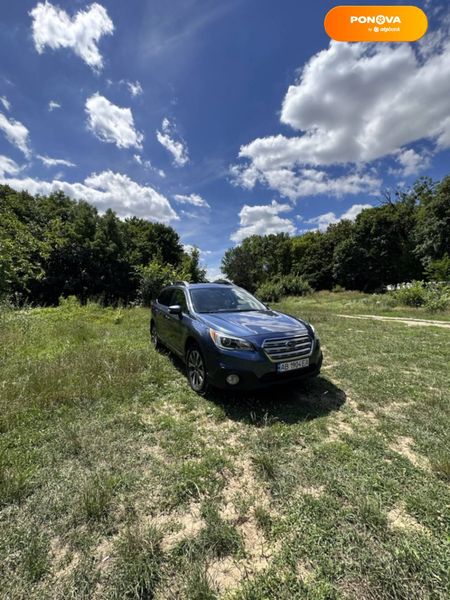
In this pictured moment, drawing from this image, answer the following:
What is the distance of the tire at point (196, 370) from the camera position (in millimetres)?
3713

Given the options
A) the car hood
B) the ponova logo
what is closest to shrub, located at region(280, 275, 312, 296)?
the ponova logo

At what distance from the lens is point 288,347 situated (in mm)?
3451

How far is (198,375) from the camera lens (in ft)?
12.8

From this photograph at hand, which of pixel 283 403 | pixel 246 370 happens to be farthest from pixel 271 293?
pixel 246 370

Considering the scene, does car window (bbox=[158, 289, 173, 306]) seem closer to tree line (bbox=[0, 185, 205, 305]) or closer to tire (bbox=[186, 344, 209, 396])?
tire (bbox=[186, 344, 209, 396])

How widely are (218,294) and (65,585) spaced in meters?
4.01

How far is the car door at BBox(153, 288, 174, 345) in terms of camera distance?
524cm

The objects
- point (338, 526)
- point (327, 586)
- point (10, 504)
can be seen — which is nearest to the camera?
point (327, 586)

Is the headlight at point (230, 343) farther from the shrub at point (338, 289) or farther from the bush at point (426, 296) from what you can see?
the shrub at point (338, 289)

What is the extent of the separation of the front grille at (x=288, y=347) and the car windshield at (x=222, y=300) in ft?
4.32

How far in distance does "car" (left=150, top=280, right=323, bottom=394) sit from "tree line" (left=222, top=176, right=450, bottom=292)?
22.5m

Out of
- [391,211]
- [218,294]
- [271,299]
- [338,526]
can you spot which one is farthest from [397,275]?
[338,526]

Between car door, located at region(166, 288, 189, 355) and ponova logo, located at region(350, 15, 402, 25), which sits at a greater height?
ponova logo, located at region(350, 15, 402, 25)

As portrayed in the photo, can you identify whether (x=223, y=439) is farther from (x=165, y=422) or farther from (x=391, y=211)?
(x=391, y=211)
